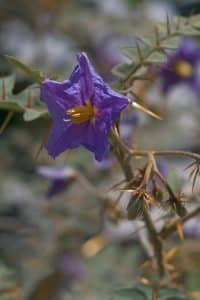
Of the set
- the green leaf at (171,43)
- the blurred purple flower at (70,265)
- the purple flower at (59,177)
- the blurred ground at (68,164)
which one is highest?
the green leaf at (171,43)

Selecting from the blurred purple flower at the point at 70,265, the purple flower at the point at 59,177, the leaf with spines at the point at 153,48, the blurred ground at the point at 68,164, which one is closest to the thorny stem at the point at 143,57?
the leaf with spines at the point at 153,48

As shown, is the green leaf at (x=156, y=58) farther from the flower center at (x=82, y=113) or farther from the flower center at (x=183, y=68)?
the flower center at (x=183, y=68)

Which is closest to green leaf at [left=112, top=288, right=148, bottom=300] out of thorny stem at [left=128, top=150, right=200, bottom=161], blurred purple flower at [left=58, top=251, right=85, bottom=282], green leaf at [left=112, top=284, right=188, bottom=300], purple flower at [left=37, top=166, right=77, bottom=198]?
green leaf at [left=112, top=284, right=188, bottom=300]

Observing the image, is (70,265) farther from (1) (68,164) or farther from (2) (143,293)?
(2) (143,293)

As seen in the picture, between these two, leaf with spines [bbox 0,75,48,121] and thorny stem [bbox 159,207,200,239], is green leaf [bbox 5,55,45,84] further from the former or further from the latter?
thorny stem [bbox 159,207,200,239]

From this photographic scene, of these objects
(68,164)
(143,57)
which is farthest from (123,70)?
(68,164)

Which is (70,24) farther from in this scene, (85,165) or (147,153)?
(147,153)

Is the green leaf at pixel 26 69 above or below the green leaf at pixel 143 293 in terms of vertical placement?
above
